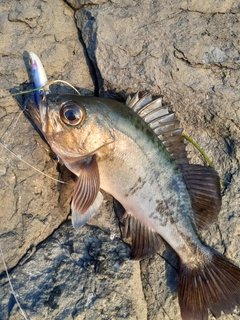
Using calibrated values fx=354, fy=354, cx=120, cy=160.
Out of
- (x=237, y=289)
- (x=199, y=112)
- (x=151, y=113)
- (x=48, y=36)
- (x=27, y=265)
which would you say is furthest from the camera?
(x=48, y=36)

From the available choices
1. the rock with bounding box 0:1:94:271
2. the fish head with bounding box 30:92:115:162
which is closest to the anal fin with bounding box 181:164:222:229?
the fish head with bounding box 30:92:115:162

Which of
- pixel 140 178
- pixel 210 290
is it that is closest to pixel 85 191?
pixel 140 178

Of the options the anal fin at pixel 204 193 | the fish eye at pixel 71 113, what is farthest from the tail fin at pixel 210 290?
the fish eye at pixel 71 113

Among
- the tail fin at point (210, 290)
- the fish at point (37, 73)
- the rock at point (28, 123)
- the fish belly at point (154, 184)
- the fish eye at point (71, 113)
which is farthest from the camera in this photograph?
the fish at point (37, 73)

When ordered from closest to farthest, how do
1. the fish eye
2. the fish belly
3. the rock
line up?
1. the fish eye
2. the fish belly
3. the rock

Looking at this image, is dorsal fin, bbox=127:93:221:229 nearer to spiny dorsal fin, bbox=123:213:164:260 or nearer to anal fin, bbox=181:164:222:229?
anal fin, bbox=181:164:222:229

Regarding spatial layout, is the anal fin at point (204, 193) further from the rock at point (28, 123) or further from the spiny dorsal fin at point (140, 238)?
the rock at point (28, 123)

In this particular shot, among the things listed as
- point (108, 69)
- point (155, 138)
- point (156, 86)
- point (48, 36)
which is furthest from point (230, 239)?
point (48, 36)

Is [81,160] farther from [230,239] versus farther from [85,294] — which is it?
[230,239]
